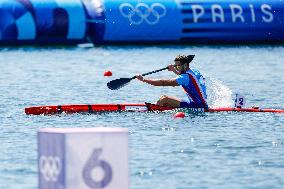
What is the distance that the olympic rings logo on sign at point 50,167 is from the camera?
391 inches

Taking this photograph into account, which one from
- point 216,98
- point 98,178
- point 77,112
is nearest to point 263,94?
point 216,98

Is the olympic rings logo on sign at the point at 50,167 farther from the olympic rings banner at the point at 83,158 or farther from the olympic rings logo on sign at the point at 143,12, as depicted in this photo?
the olympic rings logo on sign at the point at 143,12

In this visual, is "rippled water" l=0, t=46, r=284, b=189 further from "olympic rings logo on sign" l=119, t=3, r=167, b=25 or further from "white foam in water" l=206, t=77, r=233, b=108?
"olympic rings logo on sign" l=119, t=3, r=167, b=25

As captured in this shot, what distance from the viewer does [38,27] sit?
137ft

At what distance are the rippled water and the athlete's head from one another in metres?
1.00

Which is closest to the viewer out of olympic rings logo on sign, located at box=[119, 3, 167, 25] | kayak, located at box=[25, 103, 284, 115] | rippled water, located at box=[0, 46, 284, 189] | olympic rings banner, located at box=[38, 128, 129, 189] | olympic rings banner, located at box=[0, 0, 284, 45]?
olympic rings banner, located at box=[38, 128, 129, 189]

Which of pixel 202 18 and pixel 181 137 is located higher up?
pixel 202 18

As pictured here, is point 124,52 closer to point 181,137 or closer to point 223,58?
point 223,58

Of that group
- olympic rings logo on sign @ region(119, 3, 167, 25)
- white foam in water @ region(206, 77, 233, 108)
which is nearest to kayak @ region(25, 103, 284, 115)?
white foam in water @ region(206, 77, 233, 108)

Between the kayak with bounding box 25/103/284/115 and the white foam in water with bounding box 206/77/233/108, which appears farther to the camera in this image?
the white foam in water with bounding box 206/77/233/108

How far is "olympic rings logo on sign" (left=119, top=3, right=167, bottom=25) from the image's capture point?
1719 inches

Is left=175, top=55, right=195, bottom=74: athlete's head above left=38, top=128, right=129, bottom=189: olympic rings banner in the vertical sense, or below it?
above

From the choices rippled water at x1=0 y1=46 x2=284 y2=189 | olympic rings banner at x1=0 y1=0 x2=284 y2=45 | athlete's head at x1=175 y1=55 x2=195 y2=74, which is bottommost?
rippled water at x1=0 y1=46 x2=284 y2=189

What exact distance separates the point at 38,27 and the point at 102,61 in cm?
460
